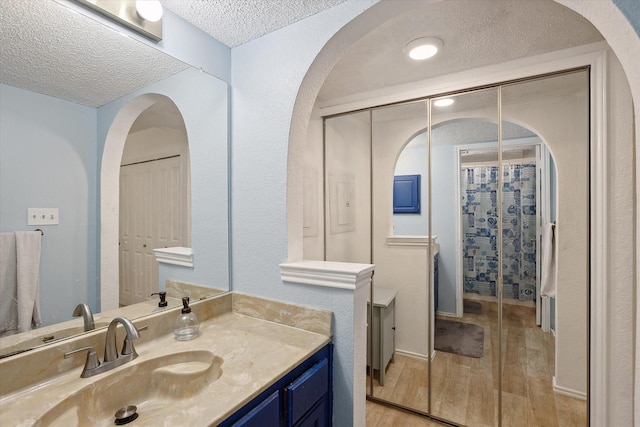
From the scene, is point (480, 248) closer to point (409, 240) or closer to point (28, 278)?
point (409, 240)

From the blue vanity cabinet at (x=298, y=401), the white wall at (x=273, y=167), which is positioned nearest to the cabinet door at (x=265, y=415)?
the blue vanity cabinet at (x=298, y=401)

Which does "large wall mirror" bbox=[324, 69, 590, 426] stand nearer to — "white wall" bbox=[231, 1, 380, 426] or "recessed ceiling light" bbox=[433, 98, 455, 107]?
"recessed ceiling light" bbox=[433, 98, 455, 107]

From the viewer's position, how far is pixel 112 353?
3.21ft

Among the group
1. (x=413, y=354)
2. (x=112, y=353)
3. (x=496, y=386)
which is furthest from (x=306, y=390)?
(x=496, y=386)

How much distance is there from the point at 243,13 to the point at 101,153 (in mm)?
866

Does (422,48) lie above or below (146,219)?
above

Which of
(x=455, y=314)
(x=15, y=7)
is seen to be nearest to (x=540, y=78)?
(x=455, y=314)

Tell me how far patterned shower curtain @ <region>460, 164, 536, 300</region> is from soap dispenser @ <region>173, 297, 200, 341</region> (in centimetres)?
174

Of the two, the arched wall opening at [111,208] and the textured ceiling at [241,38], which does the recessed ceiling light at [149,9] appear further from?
the arched wall opening at [111,208]

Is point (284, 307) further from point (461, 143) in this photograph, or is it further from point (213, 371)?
point (461, 143)

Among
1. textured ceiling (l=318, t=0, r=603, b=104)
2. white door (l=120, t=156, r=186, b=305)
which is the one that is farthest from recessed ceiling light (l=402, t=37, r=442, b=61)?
white door (l=120, t=156, r=186, b=305)

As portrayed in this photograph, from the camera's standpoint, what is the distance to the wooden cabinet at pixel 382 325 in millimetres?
2125

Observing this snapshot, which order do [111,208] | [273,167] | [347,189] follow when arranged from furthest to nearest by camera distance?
[347,189] → [273,167] → [111,208]

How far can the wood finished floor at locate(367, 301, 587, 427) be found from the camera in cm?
172
